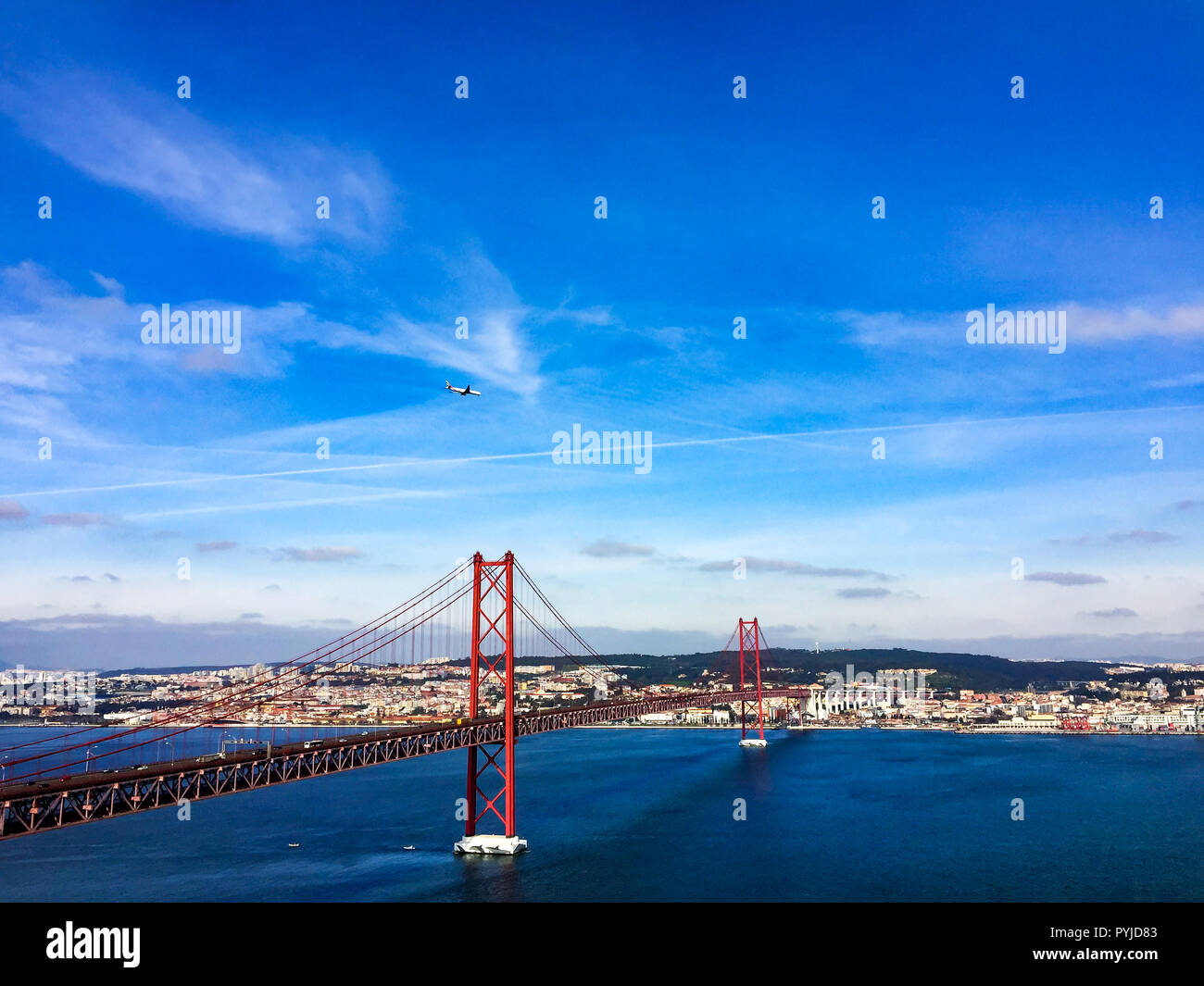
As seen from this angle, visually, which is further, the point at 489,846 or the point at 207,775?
the point at 489,846

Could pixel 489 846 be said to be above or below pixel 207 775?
below

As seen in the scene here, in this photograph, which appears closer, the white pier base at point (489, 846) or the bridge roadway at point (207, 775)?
the bridge roadway at point (207, 775)

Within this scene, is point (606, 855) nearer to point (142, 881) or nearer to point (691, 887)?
point (691, 887)

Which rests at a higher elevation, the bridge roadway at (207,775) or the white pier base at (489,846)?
the bridge roadway at (207,775)

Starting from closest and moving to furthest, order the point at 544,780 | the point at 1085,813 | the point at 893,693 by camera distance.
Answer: the point at 1085,813 < the point at 544,780 < the point at 893,693
